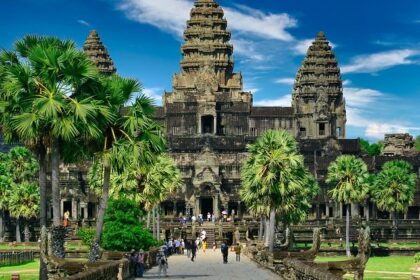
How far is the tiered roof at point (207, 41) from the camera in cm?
14050

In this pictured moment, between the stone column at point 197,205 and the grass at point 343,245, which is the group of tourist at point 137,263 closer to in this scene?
the grass at point 343,245

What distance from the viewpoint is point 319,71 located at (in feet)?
487

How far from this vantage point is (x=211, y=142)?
399ft

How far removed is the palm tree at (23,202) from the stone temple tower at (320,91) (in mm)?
60884

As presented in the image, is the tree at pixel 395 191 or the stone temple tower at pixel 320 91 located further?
the stone temple tower at pixel 320 91

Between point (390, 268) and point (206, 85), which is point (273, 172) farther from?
point (206, 85)

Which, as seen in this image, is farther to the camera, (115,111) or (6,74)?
(115,111)

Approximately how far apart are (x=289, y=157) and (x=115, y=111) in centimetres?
2399

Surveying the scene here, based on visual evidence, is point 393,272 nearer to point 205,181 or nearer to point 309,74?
point 205,181

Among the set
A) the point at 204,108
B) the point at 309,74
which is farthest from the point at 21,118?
the point at 309,74

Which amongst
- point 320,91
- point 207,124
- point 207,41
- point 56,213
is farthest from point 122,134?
point 320,91

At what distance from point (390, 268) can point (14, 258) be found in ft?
94.9

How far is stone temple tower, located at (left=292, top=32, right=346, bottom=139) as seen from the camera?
138 meters

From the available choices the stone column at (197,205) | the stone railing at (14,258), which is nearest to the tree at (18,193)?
the stone railing at (14,258)
